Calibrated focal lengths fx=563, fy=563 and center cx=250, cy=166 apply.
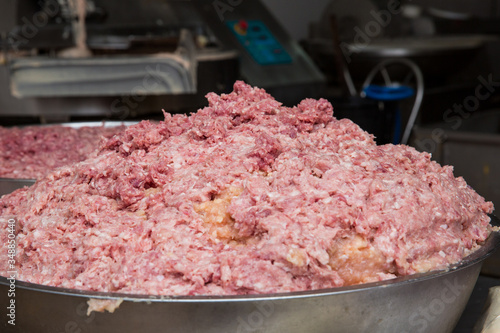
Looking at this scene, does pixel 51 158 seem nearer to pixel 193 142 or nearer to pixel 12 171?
pixel 12 171

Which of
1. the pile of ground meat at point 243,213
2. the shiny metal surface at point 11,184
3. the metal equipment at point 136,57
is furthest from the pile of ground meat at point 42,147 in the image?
the metal equipment at point 136,57

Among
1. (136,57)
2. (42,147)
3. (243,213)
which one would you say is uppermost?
(136,57)

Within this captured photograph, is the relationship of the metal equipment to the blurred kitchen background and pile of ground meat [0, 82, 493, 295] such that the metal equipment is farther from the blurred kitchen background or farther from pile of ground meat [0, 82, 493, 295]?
pile of ground meat [0, 82, 493, 295]

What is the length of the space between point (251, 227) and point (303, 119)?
346mm

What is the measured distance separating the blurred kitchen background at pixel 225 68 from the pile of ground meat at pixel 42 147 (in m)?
0.91

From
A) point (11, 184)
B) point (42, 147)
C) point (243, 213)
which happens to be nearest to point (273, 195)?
point (243, 213)

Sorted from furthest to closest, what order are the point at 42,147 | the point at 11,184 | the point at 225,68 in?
the point at 225,68 → the point at 42,147 → the point at 11,184

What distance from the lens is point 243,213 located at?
951 mm

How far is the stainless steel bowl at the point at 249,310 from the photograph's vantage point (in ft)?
2.59

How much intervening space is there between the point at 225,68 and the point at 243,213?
2.42 m

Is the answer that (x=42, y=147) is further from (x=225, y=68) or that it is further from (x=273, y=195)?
(x=225, y=68)

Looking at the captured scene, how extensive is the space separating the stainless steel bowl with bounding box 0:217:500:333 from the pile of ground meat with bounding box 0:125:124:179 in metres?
0.92

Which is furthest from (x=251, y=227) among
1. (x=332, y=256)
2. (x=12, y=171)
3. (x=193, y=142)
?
(x=12, y=171)

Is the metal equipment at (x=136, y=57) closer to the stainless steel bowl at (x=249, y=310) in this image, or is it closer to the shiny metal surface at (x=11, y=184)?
the shiny metal surface at (x=11, y=184)
